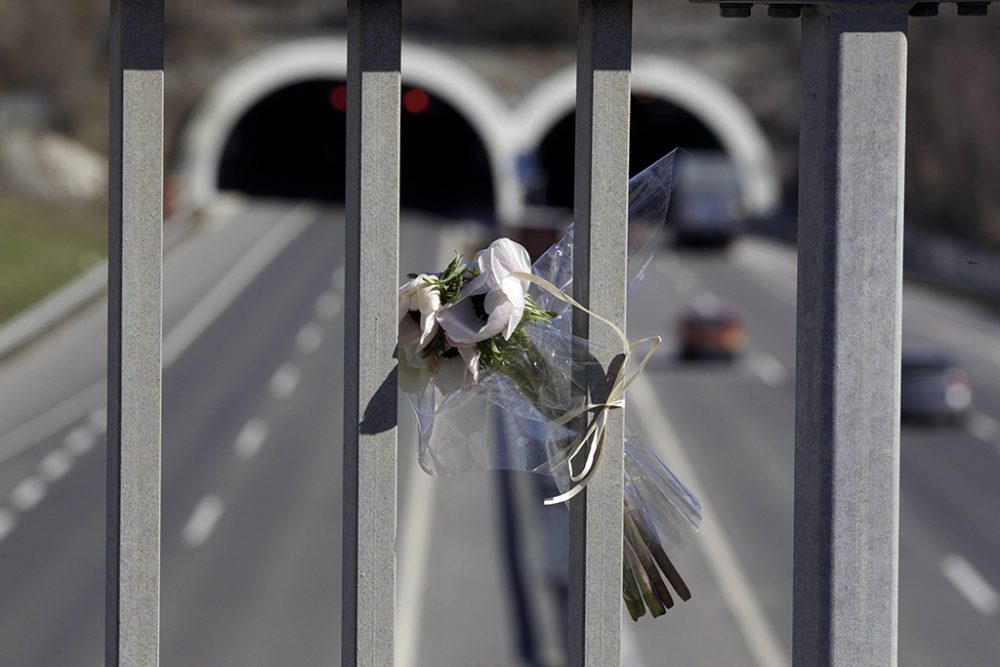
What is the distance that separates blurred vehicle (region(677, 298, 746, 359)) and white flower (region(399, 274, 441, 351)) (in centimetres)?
3830

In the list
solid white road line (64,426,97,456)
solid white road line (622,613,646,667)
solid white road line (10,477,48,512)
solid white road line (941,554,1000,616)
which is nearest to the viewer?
solid white road line (622,613,646,667)

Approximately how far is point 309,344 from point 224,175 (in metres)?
23.1

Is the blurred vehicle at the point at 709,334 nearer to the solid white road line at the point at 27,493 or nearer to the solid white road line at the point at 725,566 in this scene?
the solid white road line at the point at 725,566

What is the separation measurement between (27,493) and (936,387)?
58.9 feet

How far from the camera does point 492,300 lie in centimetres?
304

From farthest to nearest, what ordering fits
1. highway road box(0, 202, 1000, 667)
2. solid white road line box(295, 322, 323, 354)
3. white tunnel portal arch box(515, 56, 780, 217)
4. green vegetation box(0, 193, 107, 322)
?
white tunnel portal arch box(515, 56, 780, 217) → solid white road line box(295, 322, 323, 354) → highway road box(0, 202, 1000, 667) → green vegetation box(0, 193, 107, 322)

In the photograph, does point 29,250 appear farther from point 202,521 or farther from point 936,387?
point 936,387

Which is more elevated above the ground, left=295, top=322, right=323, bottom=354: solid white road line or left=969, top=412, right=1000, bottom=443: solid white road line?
left=295, top=322, right=323, bottom=354: solid white road line

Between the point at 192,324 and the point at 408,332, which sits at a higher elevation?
the point at 192,324

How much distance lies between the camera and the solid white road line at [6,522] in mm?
27142

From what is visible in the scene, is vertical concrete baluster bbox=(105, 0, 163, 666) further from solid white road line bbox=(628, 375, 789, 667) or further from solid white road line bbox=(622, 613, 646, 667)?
solid white road line bbox=(622, 613, 646, 667)

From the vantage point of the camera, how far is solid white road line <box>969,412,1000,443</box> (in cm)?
3481

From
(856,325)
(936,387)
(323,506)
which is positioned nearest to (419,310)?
(856,325)

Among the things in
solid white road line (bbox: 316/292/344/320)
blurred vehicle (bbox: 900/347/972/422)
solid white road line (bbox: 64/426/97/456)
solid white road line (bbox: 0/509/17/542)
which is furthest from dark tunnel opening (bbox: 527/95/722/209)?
solid white road line (bbox: 0/509/17/542)
